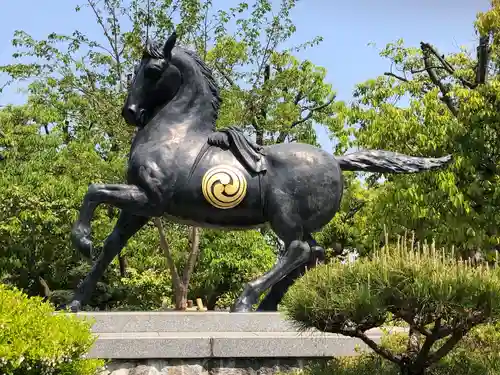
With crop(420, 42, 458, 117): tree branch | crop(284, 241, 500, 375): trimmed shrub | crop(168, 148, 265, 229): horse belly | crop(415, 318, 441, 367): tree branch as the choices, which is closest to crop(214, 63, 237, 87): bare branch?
crop(420, 42, 458, 117): tree branch

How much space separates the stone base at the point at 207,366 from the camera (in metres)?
5.70

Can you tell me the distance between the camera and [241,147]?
7242 millimetres

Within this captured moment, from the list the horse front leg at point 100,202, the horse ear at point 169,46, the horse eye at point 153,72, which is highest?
the horse ear at point 169,46

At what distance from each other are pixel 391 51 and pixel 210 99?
10.9 m

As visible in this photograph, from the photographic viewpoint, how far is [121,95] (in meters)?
16.7

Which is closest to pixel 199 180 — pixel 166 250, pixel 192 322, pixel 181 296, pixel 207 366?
pixel 192 322

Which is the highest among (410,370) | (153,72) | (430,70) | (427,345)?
(430,70)

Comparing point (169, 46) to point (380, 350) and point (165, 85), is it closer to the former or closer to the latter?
point (165, 85)

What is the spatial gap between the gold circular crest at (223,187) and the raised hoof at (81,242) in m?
1.25

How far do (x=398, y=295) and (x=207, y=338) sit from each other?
1745 mm

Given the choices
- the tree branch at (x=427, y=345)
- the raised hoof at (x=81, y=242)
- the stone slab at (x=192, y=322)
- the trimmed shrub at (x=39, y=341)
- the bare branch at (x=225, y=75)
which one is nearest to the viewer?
the trimmed shrub at (x=39, y=341)

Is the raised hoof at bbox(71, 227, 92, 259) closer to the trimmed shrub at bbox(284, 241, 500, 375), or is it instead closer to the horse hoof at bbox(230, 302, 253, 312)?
the horse hoof at bbox(230, 302, 253, 312)

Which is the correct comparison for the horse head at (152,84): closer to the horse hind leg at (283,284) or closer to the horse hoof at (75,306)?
the horse hoof at (75,306)

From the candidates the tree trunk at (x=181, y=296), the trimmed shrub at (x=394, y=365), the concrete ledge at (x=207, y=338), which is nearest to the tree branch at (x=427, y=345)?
the trimmed shrub at (x=394, y=365)
